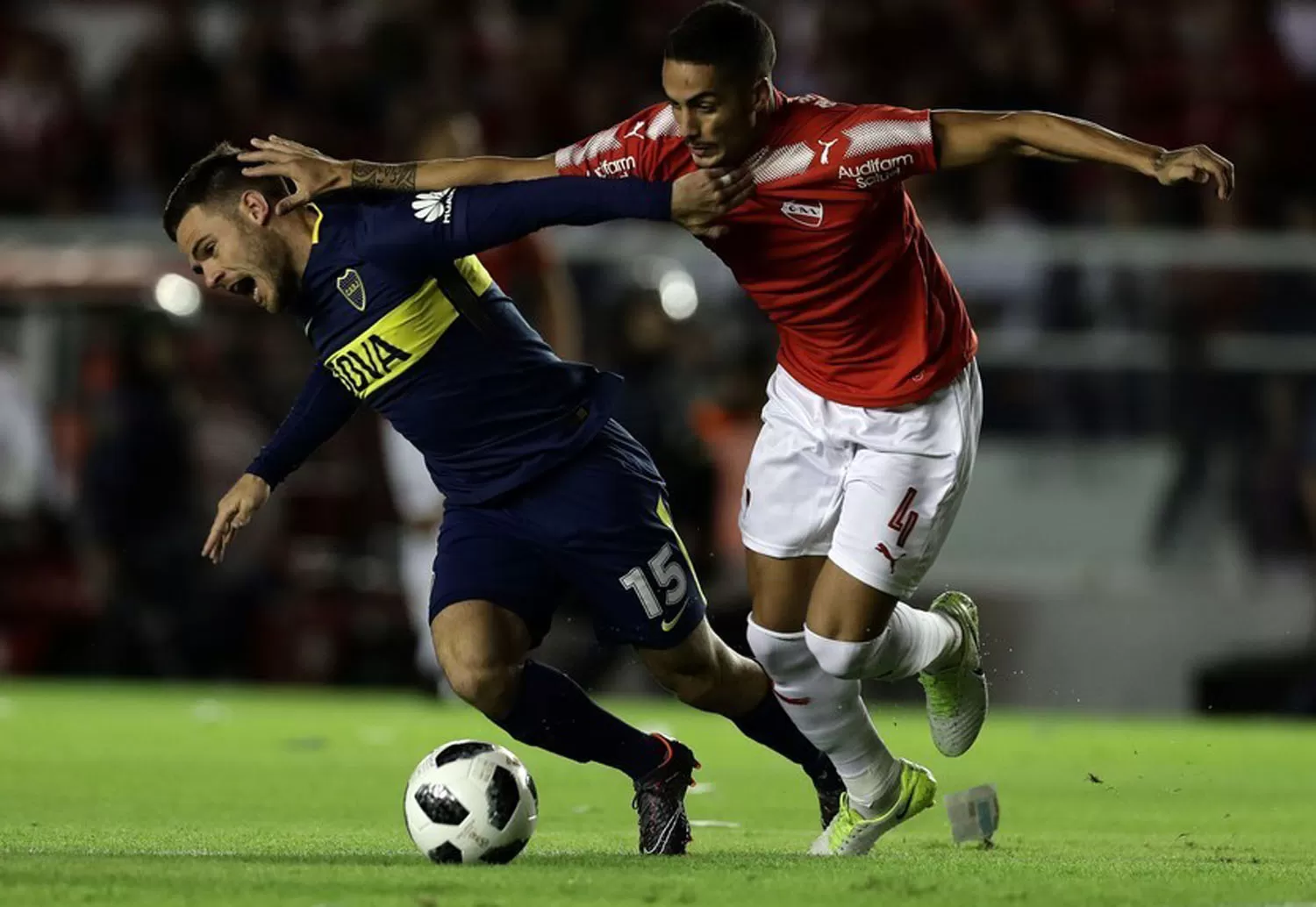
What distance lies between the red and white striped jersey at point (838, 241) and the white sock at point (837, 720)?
74 centimetres

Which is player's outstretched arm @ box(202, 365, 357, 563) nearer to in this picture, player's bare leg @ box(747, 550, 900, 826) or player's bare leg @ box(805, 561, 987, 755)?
player's bare leg @ box(747, 550, 900, 826)

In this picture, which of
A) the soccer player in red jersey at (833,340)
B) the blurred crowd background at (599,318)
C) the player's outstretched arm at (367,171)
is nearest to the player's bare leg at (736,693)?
the soccer player in red jersey at (833,340)

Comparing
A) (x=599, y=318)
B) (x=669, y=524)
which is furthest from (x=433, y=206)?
(x=599, y=318)

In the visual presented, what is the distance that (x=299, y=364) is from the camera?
13789 mm

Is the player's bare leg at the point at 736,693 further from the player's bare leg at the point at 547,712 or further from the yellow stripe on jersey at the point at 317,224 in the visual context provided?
the yellow stripe on jersey at the point at 317,224

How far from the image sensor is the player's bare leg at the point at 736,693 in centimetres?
630

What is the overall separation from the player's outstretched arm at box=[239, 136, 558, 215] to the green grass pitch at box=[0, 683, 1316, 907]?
1765 mm

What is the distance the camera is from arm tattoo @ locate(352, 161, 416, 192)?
6.17 meters

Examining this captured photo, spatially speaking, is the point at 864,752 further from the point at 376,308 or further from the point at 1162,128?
the point at 1162,128

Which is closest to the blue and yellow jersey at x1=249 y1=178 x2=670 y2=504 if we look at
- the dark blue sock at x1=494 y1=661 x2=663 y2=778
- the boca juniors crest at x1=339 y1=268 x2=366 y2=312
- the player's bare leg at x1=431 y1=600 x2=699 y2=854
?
the boca juniors crest at x1=339 y1=268 x2=366 y2=312

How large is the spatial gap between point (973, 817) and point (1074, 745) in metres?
4.38

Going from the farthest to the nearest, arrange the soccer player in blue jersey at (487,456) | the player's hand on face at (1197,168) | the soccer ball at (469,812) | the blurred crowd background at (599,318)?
1. the blurred crowd background at (599,318)
2. the soccer player in blue jersey at (487,456)
3. the soccer ball at (469,812)
4. the player's hand on face at (1197,168)

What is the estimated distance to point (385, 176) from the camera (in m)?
6.22

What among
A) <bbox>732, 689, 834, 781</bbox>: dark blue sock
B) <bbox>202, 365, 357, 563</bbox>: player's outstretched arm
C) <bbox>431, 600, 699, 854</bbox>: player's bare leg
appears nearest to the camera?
<bbox>431, 600, 699, 854</bbox>: player's bare leg
